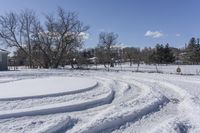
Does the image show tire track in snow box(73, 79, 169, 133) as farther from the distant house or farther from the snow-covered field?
the distant house

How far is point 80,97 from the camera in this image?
9.81 m

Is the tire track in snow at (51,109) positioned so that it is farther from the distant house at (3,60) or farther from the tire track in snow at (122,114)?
the distant house at (3,60)

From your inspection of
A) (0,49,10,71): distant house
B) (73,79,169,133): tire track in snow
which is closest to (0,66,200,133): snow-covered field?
(73,79,169,133): tire track in snow

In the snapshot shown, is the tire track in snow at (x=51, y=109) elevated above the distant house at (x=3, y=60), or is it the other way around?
the distant house at (x=3, y=60)

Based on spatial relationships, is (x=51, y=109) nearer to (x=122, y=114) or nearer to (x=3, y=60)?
(x=122, y=114)

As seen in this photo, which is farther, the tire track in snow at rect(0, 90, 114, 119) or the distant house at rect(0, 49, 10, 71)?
the distant house at rect(0, 49, 10, 71)

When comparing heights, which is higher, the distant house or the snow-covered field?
the distant house

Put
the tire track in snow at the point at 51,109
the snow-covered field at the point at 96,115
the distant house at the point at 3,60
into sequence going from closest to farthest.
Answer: the snow-covered field at the point at 96,115 → the tire track in snow at the point at 51,109 → the distant house at the point at 3,60

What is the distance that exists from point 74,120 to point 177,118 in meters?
2.79

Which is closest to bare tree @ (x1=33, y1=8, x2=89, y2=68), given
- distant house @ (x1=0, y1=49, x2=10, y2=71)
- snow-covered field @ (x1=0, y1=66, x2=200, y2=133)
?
distant house @ (x1=0, y1=49, x2=10, y2=71)

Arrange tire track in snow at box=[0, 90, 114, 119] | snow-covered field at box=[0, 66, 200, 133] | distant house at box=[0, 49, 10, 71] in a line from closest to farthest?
snow-covered field at box=[0, 66, 200, 133] → tire track in snow at box=[0, 90, 114, 119] → distant house at box=[0, 49, 10, 71]

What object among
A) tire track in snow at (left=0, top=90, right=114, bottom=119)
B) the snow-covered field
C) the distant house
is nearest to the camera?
the snow-covered field

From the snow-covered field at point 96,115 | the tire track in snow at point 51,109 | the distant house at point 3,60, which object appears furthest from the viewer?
the distant house at point 3,60

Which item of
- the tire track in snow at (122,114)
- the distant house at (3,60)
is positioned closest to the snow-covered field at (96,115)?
the tire track in snow at (122,114)
